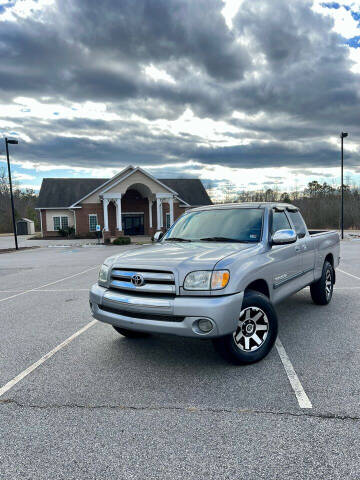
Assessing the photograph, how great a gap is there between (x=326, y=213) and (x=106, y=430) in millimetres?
54517

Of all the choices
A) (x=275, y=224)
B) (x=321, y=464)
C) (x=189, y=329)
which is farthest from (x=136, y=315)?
(x=275, y=224)

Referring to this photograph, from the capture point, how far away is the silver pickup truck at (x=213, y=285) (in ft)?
11.3

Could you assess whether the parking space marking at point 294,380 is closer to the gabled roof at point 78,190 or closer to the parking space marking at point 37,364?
the parking space marking at point 37,364

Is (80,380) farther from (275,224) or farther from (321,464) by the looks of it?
(275,224)

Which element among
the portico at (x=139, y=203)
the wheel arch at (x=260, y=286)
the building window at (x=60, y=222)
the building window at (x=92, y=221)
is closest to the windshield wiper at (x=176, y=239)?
the wheel arch at (x=260, y=286)

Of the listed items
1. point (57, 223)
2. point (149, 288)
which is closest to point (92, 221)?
point (57, 223)

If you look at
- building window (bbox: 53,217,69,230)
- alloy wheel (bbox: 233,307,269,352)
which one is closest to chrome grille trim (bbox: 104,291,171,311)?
alloy wheel (bbox: 233,307,269,352)

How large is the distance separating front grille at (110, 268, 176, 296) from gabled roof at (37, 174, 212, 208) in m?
33.6

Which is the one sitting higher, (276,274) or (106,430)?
(276,274)

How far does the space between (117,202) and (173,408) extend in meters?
30.3

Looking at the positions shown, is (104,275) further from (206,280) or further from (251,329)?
(251,329)

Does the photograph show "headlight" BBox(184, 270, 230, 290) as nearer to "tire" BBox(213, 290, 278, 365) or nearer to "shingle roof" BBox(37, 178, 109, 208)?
"tire" BBox(213, 290, 278, 365)

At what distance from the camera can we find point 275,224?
5.01 m

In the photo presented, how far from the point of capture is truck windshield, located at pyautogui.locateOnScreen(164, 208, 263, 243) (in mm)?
4625
